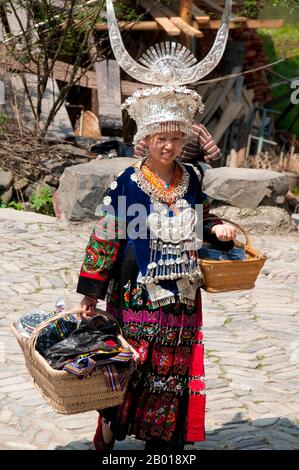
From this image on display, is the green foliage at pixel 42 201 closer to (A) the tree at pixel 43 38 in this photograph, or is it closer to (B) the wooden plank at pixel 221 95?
(A) the tree at pixel 43 38

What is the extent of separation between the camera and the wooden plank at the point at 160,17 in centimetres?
1094

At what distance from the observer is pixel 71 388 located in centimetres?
326

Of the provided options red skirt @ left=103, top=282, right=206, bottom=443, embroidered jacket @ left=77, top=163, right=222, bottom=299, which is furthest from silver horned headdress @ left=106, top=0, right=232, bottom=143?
red skirt @ left=103, top=282, right=206, bottom=443

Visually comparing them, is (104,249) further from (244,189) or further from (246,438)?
Result: (244,189)

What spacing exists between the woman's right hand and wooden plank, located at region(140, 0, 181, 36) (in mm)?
7867

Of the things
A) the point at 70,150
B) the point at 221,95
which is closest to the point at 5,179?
the point at 70,150

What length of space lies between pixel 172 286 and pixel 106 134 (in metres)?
7.61

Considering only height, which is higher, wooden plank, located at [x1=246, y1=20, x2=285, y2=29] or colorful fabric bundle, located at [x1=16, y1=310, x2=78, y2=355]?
colorful fabric bundle, located at [x1=16, y1=310, x2=78, y2=355]

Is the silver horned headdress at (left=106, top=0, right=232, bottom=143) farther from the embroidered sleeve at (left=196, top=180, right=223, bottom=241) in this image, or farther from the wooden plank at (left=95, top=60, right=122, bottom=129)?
the wooden plank at (left=95, top=60, right=122, bottom=129)

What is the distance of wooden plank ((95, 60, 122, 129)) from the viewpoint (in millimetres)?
10906

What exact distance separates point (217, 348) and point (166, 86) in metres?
2.59

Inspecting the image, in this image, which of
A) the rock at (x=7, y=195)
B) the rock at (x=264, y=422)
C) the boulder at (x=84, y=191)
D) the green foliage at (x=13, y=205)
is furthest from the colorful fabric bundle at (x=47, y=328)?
the rock at (x=7, y=195)

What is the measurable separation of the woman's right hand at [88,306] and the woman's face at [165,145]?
71 centimetres

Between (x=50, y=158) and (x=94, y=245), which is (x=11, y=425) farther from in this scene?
(x=50, y=158)
